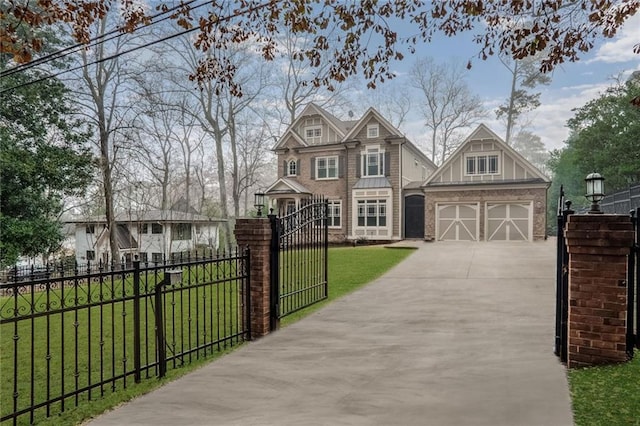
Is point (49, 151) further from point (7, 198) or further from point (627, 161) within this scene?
point (627, 161)

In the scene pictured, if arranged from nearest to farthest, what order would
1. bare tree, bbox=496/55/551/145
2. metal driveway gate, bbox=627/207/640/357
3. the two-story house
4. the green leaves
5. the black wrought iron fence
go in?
the black wrought iron fence
metal driveway gate, bbox=627/207/640/357
the green leaves
the two-story house
bare tree, bbox=496/55/551/145

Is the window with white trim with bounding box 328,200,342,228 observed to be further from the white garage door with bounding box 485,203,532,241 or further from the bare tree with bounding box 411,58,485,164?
the bare tree with bounding box 411,58,485,164

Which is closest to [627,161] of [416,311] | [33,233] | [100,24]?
[416,311]

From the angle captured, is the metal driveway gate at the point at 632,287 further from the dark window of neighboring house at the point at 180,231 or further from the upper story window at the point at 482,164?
the dark window of neighboring house at the point at 180,231

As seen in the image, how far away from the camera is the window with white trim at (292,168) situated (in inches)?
1006

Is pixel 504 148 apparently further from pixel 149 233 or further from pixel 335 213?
pixel 149 233

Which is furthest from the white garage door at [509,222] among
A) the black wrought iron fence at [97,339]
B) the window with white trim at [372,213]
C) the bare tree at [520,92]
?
the black wrought iron fence at [97,339]

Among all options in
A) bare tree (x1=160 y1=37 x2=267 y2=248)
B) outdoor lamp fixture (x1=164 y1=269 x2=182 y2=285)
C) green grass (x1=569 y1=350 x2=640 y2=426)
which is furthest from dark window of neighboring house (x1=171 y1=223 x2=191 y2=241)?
green grass (x1=569 y1=350 x2=640 y2=426)

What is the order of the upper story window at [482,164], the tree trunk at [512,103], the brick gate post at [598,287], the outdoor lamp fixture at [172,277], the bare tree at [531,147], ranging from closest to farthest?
1. the brick gate post at [598,287]
2. the outdoor lamp fixture at [172,277]
3. the upper story window at [482,164]
4. the tree trunk at [512,103]
5. the bare tree at [531,147]

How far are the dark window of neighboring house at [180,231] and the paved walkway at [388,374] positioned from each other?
23.3 metres

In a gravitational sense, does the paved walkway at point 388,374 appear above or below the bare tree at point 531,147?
below

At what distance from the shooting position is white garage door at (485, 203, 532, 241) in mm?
20312

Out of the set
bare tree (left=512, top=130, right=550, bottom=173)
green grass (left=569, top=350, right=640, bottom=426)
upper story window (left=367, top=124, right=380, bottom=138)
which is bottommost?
green grass (left=569, top=350, right=640, bottom=426)

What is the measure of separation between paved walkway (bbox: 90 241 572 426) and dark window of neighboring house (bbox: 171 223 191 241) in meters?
23.3
